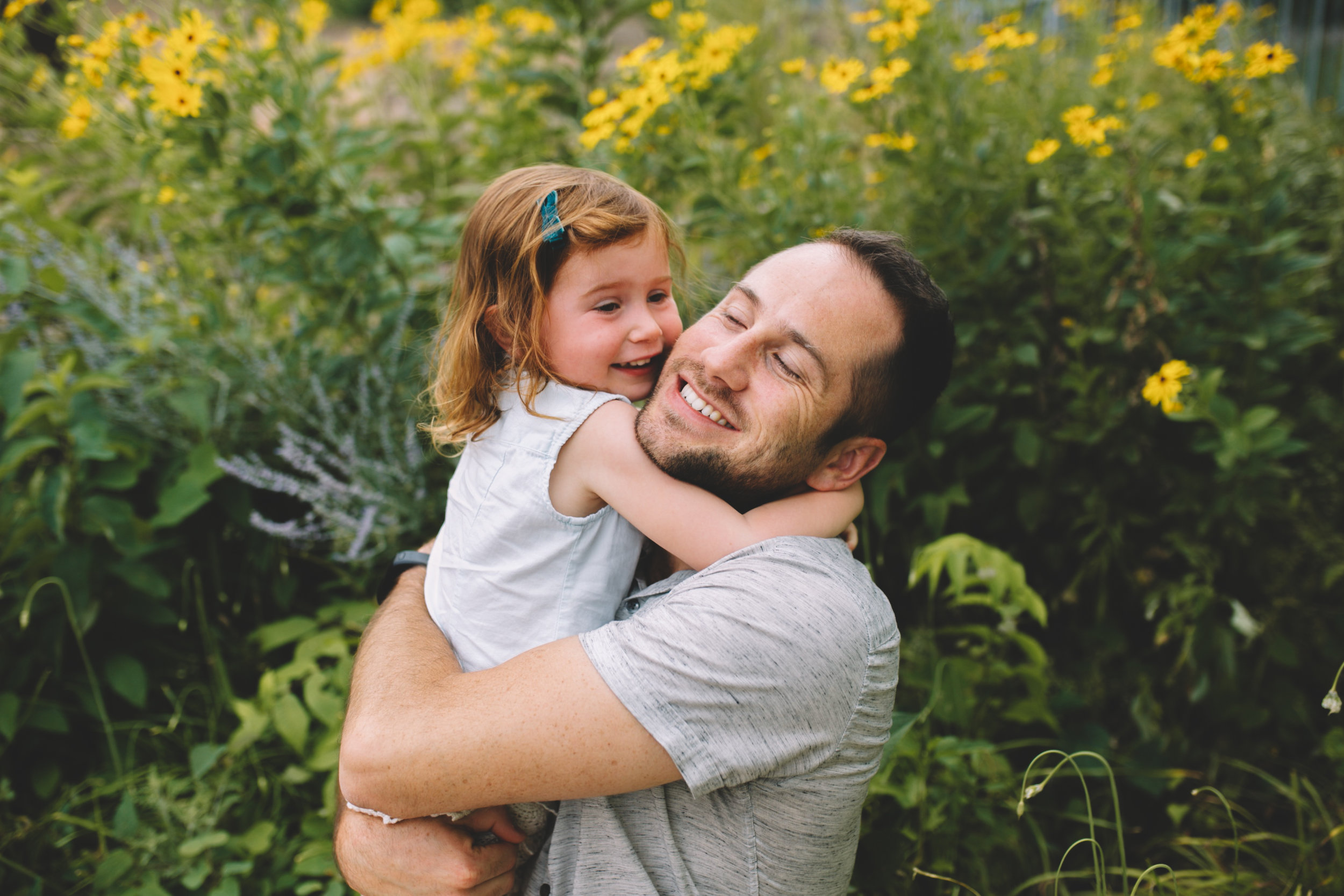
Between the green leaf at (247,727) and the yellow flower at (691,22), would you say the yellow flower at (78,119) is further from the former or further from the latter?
the yellow flower at (691,22)

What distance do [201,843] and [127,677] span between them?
629mm

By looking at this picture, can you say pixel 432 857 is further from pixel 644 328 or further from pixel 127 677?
pixel 127 677

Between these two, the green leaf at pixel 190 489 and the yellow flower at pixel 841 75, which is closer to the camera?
the green leaf at pixel 190 489

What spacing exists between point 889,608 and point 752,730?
0.27 metres

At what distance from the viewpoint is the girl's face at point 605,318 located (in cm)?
149

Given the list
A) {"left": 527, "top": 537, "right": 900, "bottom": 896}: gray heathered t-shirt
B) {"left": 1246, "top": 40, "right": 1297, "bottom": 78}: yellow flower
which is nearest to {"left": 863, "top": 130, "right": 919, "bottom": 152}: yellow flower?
{"left": 1246, "top": 40, "right": 1297, "bottom": 78}: yellow flower

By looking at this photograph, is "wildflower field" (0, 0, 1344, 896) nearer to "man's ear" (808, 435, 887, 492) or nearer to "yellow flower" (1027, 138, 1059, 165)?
"yellow flower" (1027, 138, 1059, 165)

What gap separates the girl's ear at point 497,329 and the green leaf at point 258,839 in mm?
1250

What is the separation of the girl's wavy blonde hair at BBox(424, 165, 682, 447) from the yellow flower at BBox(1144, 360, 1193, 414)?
3.51 feet

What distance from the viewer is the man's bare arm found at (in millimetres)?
1052

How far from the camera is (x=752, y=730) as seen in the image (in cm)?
104

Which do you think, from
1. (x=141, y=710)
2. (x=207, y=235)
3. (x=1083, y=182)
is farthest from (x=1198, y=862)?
(x=207, y=235)

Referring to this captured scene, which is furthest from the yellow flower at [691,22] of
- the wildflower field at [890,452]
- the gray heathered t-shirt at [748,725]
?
the gray heathered t-shirt at [748,725]

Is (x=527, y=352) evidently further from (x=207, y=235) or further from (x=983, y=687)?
(x=207, y=235)
